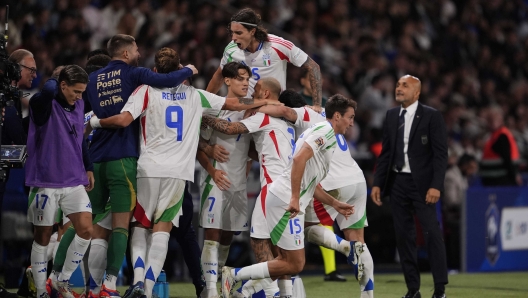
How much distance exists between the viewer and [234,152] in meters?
8.41

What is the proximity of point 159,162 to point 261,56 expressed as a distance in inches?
76.9

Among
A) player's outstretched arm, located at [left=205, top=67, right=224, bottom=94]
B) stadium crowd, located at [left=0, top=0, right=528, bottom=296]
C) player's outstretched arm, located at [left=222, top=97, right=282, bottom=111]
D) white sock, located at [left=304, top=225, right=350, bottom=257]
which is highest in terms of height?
stadium crowd, located at [left=0, top=0, right=528, bottom=296]

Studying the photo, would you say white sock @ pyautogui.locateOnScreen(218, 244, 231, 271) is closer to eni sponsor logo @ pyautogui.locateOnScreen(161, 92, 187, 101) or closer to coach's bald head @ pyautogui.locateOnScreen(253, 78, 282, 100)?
coach's bald head @ pyautogui.locateOnScreen(253, 78, 282, 100)

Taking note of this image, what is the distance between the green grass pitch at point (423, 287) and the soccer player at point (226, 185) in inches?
48.0

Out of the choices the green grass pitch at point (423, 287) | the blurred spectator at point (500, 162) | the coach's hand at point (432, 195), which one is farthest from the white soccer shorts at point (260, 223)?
the blurred spectator at point (500, 162)

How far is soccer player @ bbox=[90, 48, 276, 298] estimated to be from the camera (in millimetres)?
7621

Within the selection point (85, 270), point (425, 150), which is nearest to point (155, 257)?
point (85, 270)

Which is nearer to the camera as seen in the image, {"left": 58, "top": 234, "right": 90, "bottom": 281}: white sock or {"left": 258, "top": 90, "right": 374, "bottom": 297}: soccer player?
{"left": 58, "top": 234, "right": 90, "bottom": 281}: white sock

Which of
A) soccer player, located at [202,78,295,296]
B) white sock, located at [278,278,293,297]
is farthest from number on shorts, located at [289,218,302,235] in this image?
white sock, located at [278,278,293,297]

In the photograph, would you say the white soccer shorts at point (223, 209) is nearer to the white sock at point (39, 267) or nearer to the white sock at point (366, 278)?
the white sock at point (366, 278)

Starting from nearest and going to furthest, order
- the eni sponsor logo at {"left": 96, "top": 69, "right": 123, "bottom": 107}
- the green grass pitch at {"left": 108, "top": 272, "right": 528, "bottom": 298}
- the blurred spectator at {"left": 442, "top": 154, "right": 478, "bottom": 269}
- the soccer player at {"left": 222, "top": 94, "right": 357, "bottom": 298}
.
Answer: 1. the soccer player at {"left": 222, "top": 94, "right": 357, "bottom": 298}
2. the eni sponsor logo at {"left": 96, "top": 69, "right": 123, "bottom": 107}
3. the green grass pitch at {"left": 108, "top": 272, "right": 528, "bottom": 298}
4. the blurred spectator at {"left": 442, "top": 154, "right": 478, "bottom": 269}

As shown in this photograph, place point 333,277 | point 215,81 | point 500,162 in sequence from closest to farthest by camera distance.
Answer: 1. point 215,81
2. point 333,277
3. point 500,162

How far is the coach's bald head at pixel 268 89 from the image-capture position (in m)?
8.38

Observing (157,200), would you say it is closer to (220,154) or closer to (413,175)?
(220,154)
